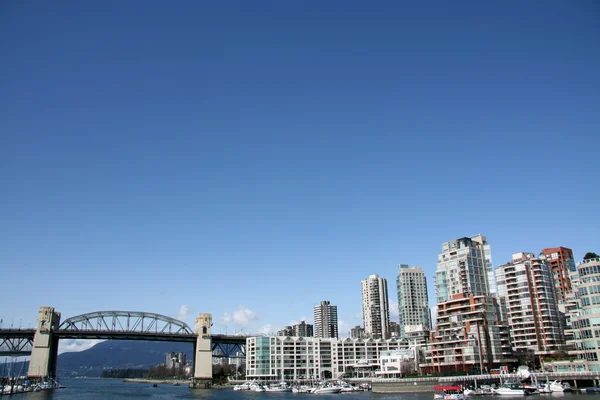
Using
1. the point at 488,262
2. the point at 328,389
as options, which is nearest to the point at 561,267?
the point at 488,262

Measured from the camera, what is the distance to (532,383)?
99.9 m

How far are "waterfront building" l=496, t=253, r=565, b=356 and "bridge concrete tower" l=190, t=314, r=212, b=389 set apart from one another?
95.3 m

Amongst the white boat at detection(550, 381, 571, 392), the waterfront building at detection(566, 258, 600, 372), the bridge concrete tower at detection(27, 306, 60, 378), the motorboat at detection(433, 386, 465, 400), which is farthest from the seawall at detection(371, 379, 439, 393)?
the bridge concrete tower at detection(27, 306, 60, 378)

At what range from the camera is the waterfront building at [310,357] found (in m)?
170

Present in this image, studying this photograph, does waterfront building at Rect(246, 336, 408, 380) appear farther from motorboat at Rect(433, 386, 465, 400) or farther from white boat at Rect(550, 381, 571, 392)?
white boat at Rect(550, 381, 571, 392)

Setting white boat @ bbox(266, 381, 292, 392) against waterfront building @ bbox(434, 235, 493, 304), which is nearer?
white boat @ bbox(266, 381, 292, 392)

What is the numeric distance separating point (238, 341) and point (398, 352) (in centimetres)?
7114

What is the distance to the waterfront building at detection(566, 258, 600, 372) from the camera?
94.8 meters

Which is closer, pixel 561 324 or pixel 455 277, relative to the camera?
pixel 561 324

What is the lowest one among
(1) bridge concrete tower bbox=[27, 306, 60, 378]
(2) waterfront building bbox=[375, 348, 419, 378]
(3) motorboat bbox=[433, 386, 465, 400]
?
(3) motorboat bbox=[433, 386, 465, 400]

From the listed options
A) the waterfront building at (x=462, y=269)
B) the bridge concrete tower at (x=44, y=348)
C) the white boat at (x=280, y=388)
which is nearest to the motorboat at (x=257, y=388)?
the white boat at (x=280, y=388)

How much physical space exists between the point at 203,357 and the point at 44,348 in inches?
1962

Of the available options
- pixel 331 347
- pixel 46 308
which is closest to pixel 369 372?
pixel 331 347

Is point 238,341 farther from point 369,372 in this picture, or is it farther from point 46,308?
point 46,308
